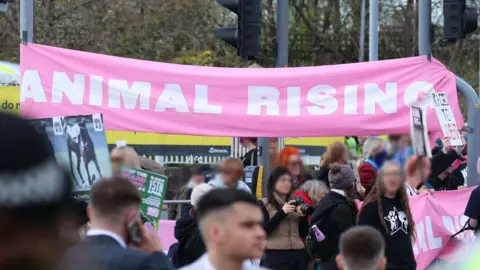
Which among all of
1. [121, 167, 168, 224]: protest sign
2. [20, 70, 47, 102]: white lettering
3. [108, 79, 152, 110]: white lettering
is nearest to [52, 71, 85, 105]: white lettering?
[20, 70, 47, 102]: white lettering

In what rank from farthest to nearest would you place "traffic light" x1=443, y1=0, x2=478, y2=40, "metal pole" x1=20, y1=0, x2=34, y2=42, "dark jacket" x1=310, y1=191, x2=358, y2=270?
"traffic light" x1=443, y1=0, x2=478, y2=40 → "metal pole" x1=20, y1=0, x2=34, y2=42 → "dark jacket" x1=310, y1=191, x2=358, y2=270

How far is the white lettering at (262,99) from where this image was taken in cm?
987

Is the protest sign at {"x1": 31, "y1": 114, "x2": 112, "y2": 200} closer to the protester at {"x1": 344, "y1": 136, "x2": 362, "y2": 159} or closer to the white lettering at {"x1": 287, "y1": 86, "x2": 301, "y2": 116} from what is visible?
the white lettering at {"x1": 287, "y1": 86, "x2": 301, "y2": 116}

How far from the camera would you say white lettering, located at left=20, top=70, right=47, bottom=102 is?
30.5 ft

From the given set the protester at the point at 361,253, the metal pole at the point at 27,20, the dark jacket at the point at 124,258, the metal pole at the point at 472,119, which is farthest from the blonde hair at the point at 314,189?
the dark jacket at the point at 124,258

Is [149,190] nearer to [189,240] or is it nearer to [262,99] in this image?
[189,240]

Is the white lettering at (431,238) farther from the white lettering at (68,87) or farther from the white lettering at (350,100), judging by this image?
the white lettering at (68,87)

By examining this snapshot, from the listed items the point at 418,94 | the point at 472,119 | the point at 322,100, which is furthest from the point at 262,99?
the point at 472,119

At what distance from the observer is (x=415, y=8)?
36031 millimetres

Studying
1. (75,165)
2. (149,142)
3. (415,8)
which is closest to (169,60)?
(149,142)

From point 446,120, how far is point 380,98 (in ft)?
2.33

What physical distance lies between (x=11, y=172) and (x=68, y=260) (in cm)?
23

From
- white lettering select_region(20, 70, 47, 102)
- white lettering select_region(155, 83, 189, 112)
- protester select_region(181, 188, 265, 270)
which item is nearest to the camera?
protester select_region(181, 188, 265, 270)

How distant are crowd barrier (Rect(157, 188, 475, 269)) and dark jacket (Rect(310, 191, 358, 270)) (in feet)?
4.87
